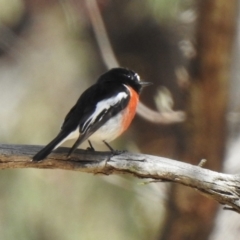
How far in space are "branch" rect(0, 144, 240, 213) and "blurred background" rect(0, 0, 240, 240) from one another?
1553 millimetres

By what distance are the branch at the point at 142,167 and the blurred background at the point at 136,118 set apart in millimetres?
1553

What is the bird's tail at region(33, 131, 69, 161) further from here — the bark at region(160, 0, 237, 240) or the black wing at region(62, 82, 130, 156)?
the bark at region(160, 0, 237, 240)

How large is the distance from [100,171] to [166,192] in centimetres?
187

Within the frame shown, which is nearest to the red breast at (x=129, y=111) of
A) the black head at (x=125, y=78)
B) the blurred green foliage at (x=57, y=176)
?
the black head at (x=125, y=78)

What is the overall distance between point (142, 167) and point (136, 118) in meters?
2.24

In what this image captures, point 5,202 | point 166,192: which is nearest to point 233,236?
point 166,192

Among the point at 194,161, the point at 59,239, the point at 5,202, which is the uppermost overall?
the point at 194,161

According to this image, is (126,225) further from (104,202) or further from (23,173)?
(23,173)

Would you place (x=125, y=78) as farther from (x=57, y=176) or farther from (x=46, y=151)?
(x=57, y=176)

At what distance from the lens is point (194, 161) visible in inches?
175

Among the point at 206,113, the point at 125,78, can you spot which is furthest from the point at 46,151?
the point at 206,113

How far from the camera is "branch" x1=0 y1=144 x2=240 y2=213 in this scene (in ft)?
8.84

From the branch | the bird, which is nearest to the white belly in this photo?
the bird

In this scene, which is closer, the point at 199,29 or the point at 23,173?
the point at 199,29
